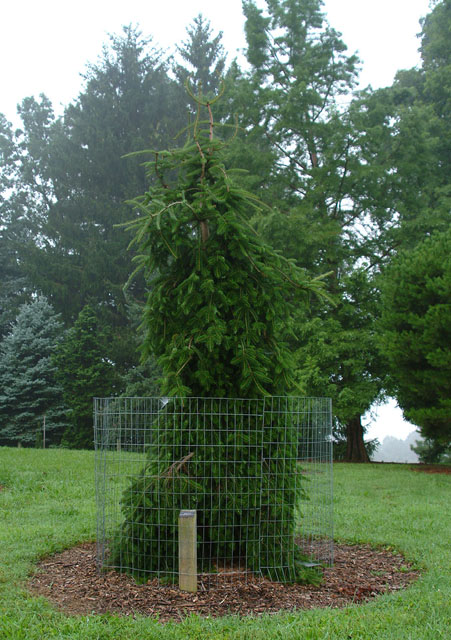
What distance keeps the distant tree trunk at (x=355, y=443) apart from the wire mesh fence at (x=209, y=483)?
504 inches

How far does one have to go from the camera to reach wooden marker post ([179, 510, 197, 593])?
440 centimetres

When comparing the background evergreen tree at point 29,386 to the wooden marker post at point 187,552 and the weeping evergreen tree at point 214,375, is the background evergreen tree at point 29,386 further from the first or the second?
the wooden marker post at point 187,552

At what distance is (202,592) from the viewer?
4.39 meters

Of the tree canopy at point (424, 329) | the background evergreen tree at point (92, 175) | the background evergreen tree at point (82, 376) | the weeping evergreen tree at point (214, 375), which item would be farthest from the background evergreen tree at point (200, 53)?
the weeping evergreen tree at point (214, 375)

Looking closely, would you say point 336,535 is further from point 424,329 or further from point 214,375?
point 424,329

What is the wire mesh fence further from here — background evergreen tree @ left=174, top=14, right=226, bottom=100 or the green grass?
background evergreen tree @ left=174, top=14, right=226, bottom=100

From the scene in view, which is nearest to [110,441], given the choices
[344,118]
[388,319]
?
[388,319]

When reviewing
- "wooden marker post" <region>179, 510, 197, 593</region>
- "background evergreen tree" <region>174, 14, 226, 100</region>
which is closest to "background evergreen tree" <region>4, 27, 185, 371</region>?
"background evergreen tree" <region>174, 14, 226, 100</region>

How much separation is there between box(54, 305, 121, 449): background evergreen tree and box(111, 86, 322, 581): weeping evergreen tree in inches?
647

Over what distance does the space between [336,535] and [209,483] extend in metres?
2.41

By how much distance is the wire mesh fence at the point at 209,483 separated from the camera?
468 centimetres

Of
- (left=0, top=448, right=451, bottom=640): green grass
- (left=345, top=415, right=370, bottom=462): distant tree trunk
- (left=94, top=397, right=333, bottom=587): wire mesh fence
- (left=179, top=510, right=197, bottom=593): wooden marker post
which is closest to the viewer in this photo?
(left=0, top=448, right=451, bottom=640): green grass

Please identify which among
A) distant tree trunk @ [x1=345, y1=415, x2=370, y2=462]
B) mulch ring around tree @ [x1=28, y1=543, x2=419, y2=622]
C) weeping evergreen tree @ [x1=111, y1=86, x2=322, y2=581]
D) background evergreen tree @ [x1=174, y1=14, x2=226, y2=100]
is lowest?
distant tree trunk @ [x1=345, y1=415, x2=370, y2=462]

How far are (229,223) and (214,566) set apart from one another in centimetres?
277
